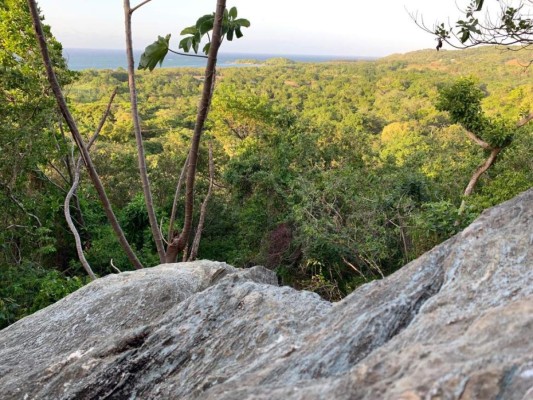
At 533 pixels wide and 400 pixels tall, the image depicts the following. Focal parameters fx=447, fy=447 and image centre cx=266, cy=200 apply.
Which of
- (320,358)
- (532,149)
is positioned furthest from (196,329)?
(532,149)

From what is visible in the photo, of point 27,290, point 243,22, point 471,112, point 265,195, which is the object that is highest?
point 243,22

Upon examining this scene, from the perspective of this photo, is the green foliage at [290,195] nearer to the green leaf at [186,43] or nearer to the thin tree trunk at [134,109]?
the thin tree trunk at [134,109]

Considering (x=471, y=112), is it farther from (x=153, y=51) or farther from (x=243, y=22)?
(x=153, y=51)

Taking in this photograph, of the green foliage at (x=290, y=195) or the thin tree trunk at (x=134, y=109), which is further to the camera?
the green foliage at (x=290, y=195)

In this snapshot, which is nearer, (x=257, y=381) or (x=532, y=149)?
(x=257, y=381)

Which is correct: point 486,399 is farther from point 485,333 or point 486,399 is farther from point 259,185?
point 259,185

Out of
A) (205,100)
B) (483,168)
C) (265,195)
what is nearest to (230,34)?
(205,100)

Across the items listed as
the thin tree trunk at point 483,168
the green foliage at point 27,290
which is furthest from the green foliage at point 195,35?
the thin tree trunk at point 483,168

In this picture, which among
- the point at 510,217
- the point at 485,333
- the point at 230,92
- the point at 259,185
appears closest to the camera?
the point at 485,333

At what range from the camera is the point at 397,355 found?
2.03 meters

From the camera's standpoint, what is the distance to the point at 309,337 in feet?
8.95

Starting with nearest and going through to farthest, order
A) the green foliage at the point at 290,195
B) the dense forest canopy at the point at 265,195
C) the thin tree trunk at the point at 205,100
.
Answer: the thin tree trunk at the point at 205,100 → the dense forest canopy at the point at 265,195 → the green foliage at the point at 290,195

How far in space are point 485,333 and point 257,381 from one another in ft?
3.80

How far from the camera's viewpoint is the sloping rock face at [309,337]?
184 centimetres
